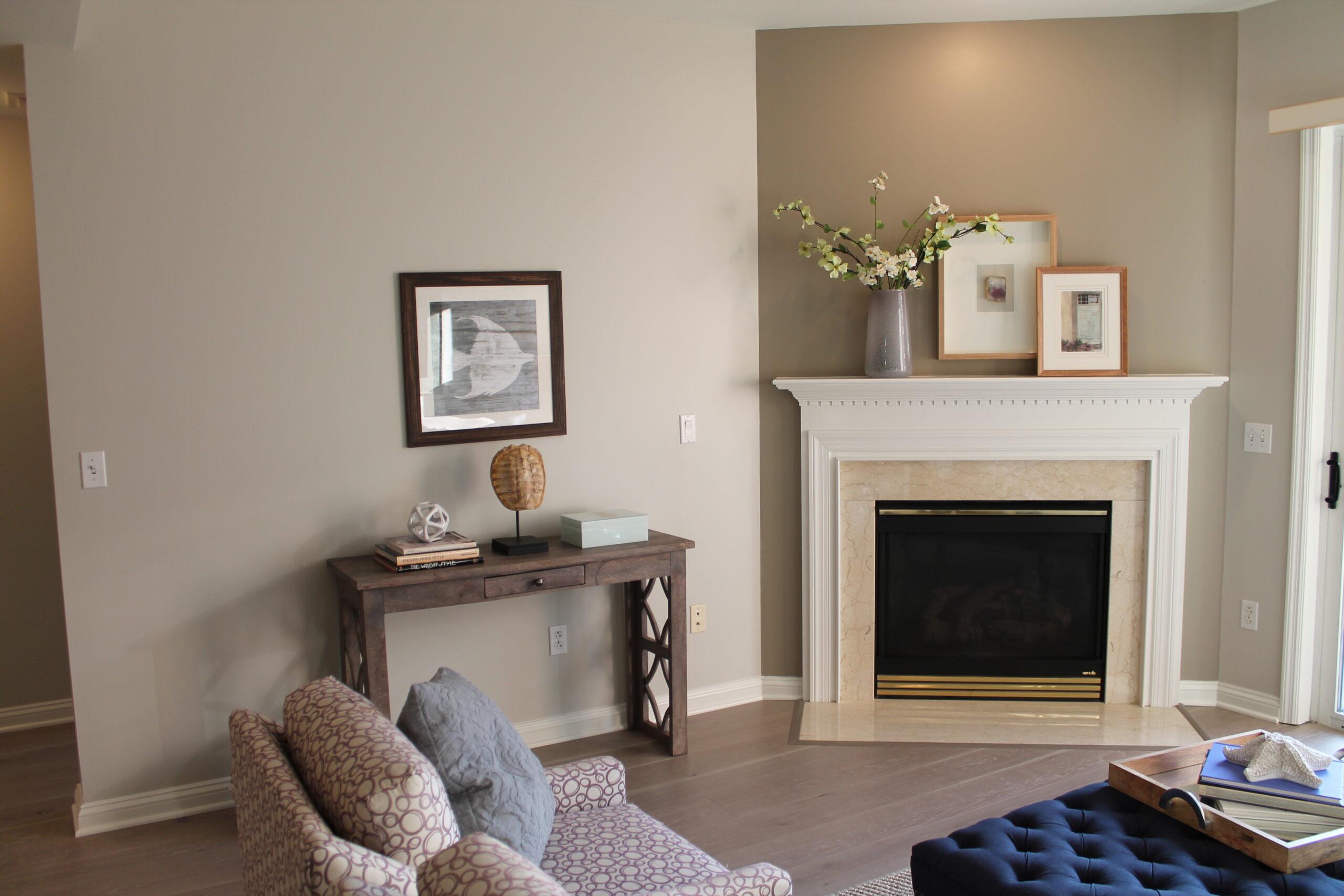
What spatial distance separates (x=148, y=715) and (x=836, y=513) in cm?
260

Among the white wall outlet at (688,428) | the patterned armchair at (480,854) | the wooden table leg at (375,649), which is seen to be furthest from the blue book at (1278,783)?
the wooden table leg at (375,649)

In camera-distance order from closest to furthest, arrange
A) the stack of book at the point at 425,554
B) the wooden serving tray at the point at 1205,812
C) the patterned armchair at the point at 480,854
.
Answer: the patterned armchair at the point at 480,854
the wooden serving tray at the point at 1205,812
the stack of book at the point at 425,554

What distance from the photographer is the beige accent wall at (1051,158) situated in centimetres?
396

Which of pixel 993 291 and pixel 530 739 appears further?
pixel 993 291

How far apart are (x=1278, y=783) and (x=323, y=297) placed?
3.07m

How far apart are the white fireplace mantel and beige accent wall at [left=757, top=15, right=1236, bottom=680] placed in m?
0.12

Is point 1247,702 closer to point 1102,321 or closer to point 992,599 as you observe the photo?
point 992,599

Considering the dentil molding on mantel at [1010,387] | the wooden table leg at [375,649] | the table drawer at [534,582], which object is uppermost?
the dentil molding on mantel at [1010,387]

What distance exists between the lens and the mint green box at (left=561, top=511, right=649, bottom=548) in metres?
3.54

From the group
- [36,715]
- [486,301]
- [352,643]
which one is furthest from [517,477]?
[36,715]

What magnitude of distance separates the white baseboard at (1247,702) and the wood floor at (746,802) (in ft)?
0.22

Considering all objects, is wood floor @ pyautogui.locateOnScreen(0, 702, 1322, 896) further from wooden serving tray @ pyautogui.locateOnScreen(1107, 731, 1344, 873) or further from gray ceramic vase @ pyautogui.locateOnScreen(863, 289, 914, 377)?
gray ceramic vase @ pyautogui.locateOnScreen(863, 289, 914, 377)

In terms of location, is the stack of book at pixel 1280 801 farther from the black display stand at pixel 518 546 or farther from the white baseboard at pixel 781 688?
the black display stand at pixel 518 546

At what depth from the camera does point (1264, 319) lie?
12.8 feet
